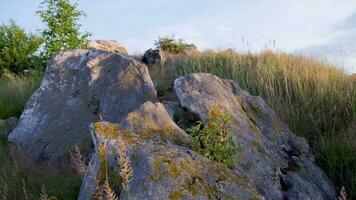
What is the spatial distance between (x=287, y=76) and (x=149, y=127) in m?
5.48

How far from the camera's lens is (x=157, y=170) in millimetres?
4066

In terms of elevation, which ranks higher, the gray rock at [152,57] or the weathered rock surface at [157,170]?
the weathered rock surface at [157,170]

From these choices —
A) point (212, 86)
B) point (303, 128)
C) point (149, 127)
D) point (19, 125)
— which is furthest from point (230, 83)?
point (19, 125)

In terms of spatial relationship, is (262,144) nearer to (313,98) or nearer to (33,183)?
(33,183)

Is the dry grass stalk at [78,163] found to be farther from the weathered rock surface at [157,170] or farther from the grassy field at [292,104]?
the grassy field at [292,104]

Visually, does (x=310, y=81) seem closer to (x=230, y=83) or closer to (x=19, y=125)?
(x=230, y=83)

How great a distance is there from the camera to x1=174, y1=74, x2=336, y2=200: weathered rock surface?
5379 millimetres

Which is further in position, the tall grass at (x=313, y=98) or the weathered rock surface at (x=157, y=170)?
the tall grass at (x=313, y=98)

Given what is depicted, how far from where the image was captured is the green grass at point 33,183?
18.1ft

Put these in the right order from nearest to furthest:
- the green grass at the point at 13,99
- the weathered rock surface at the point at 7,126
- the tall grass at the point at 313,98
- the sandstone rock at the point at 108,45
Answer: the tall grass at the point at 313,98 → the weathered rock surface at the point at 7,126 → the green grass at the point at 13,99 → the sandstone rock at the point at 108,45

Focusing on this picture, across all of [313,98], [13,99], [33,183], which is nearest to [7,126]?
[13,99]

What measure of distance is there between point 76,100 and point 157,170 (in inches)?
180

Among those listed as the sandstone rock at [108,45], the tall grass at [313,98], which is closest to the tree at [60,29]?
the sandstone rock at [108,45]

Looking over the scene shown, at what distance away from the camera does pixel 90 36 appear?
75.6 ft
